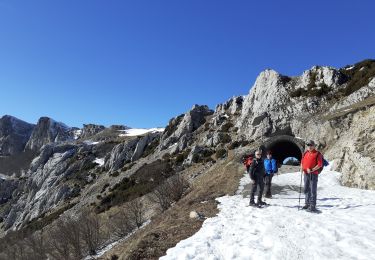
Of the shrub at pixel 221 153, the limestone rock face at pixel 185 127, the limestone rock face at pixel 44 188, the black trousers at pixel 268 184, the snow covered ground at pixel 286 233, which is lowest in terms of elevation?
the limestone rock face at pixel 44 188

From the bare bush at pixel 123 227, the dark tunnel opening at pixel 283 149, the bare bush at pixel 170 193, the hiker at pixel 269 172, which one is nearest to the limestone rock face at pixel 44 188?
the bare bush at pixel 123 227

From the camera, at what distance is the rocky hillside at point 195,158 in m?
22.0

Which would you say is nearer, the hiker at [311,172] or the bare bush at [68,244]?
the hiker at [311,172]

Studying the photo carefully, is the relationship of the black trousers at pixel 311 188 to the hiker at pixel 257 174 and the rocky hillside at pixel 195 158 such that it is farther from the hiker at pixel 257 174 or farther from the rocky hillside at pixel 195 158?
the rocky hillside at pixel 195 158

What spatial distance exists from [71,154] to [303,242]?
100 m

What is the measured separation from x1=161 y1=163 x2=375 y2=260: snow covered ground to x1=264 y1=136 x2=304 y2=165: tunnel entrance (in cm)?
1894

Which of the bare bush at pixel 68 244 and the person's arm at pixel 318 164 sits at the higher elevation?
the person's arm at pixel 318 164

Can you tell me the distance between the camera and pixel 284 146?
40.5m

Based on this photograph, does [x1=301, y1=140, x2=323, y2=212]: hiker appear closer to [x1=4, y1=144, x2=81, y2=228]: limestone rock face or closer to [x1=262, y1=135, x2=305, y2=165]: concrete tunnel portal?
[x1=262, y1=135, x2=305, y2=165]: concrete tunnel portal

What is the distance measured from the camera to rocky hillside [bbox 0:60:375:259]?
72.2ft

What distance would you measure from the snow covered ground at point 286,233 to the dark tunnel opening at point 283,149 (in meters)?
20.8

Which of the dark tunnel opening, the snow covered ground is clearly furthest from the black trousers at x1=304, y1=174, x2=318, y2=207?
the dark tunnel opening

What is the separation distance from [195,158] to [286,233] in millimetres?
40581

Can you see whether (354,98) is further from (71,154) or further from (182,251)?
(71,154)
